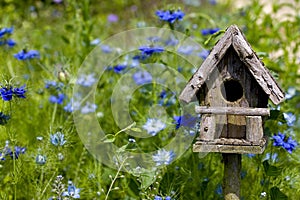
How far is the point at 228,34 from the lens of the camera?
1.90 meters

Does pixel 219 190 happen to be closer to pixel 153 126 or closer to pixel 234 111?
pixel 153 126

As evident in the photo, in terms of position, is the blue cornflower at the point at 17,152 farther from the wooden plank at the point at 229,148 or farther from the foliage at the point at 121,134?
the wooden plank at the point at 229,148

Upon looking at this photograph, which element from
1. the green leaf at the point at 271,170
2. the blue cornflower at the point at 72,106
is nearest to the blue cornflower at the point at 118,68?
the blue cornflower at the point at 72,106

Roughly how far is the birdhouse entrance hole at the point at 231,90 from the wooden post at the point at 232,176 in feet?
0.75

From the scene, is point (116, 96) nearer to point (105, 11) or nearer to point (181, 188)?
point (181, 188)

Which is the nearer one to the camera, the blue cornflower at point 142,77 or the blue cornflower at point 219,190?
the blue cornflower at point 219,190

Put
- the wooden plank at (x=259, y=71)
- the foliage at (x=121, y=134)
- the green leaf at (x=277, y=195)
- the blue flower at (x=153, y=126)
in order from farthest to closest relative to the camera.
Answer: the blue flower at (x=153, y=126) → the foliage at (x=121, y=134) → the green leaf at (x=277, y=195) → the wooden plank at (x=259, y=71)

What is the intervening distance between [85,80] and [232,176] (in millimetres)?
1380

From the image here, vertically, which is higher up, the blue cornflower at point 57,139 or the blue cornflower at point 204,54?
the blue cornflower at point 204,54

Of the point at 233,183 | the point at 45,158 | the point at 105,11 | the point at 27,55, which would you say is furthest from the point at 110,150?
the point at 105,11

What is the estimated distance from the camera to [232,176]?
78.8 inches

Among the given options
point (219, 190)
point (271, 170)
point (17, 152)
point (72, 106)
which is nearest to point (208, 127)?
point (271, 170)

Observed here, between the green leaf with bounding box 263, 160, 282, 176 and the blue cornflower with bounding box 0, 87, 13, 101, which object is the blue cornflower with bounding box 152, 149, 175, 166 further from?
the blue cornflower with bounding box 0, 87, 13, 101

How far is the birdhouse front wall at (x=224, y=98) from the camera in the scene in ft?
Result: 6.40
